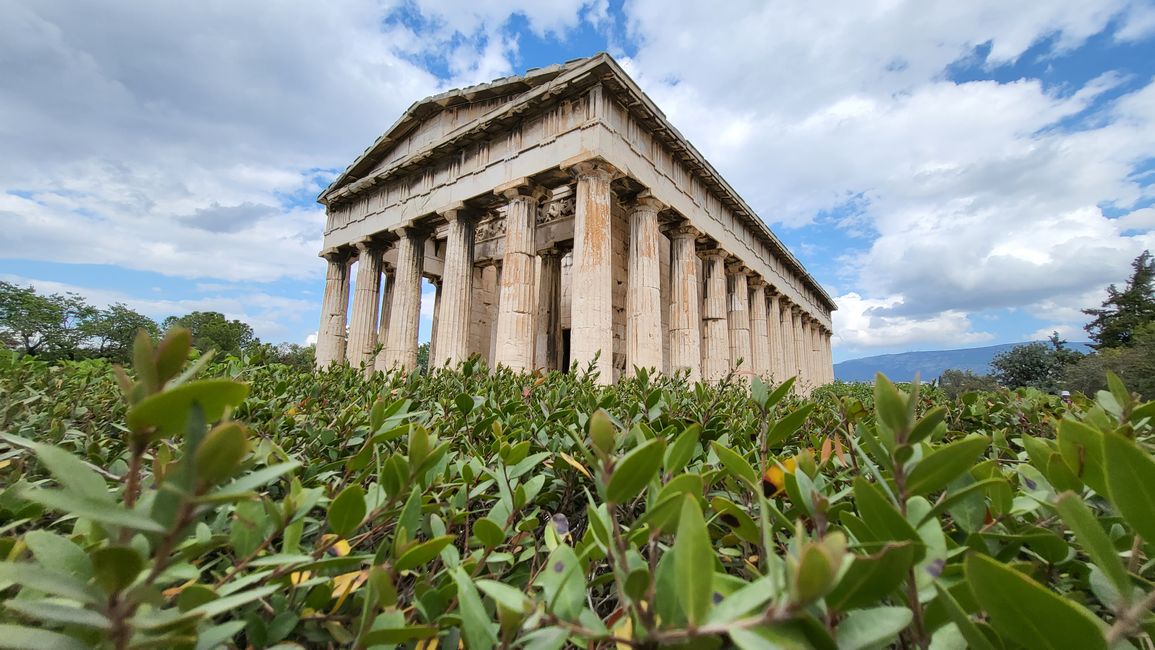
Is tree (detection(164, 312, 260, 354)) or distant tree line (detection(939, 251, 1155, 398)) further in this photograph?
tree (detection(164, 312, 260, 354))

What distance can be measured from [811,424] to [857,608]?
2.32 metres

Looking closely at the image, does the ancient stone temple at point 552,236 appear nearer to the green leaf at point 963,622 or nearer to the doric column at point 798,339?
the doric column at point 798,339

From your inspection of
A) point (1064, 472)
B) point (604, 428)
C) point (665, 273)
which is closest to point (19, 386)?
point (604, 428)

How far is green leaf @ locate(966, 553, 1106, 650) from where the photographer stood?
0.55m

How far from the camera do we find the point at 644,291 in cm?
1504

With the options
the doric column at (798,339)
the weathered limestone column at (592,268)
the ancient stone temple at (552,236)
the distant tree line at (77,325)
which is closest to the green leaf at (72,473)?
the ancient stone temple at (552,236)

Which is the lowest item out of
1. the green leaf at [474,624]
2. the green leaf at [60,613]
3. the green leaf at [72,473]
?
the green leaf at [474,624]

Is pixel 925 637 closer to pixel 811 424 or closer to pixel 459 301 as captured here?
pixel 811 424

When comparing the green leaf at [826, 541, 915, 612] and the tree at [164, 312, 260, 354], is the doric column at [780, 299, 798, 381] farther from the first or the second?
the tree at [164, 312, 260, 354]

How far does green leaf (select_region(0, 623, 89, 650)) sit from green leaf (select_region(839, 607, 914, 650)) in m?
0.94

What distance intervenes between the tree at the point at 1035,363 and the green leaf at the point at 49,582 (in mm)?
62291

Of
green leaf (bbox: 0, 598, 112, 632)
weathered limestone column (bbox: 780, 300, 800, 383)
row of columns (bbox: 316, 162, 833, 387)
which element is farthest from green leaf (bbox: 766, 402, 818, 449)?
weathered limestone column (bbox: 780, 300, 800, 383)

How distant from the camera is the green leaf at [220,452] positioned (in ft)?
1.72

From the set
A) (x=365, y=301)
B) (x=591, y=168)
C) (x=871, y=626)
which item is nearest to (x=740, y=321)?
(x=591, y=168)
